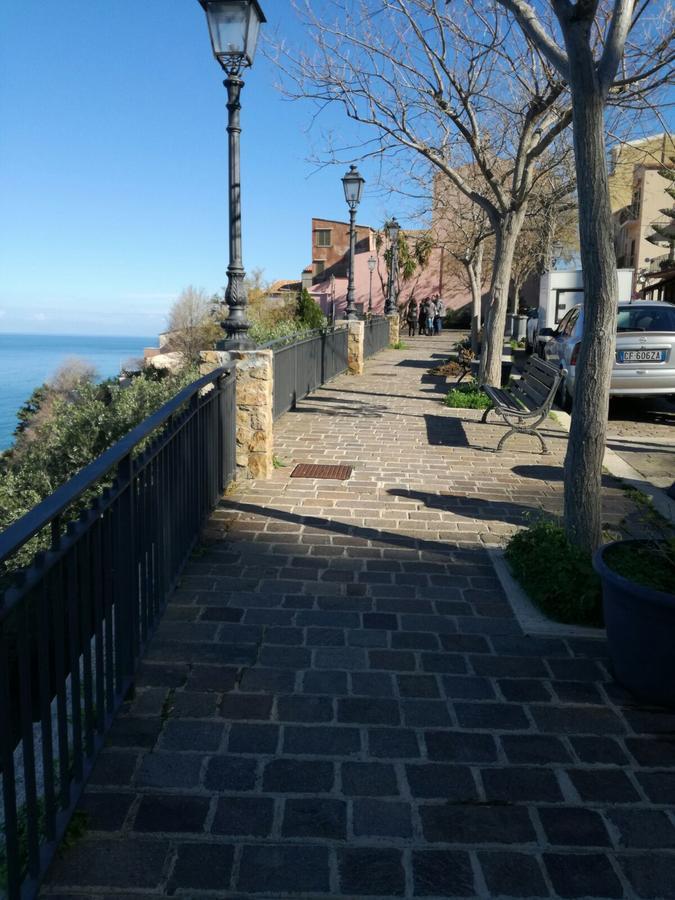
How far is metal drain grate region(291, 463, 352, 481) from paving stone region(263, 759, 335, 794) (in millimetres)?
4809

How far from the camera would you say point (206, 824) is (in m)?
2.50

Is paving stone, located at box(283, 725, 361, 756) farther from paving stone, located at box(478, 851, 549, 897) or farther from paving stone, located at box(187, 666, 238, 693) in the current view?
paving stone, located at box(478, 851, 549, 897)

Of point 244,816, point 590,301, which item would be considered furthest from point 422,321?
A: point 244,816

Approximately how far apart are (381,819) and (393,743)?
18.2 inches

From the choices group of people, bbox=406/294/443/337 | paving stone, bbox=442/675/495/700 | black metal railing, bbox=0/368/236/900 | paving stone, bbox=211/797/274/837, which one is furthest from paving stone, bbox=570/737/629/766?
group of people, bbox=406/294/443/337

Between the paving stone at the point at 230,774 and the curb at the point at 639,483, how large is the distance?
436 centimetres

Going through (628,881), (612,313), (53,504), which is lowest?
(628,881)

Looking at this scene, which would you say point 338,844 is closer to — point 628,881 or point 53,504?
point 628,881

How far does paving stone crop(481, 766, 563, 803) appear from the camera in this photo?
2.67 meters

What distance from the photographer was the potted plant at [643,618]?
315 cm

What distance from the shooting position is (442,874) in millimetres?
2311

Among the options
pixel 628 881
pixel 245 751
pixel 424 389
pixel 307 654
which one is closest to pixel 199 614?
pixel 307 654

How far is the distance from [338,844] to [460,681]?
1.24m

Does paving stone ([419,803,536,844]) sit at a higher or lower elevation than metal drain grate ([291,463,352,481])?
lower
